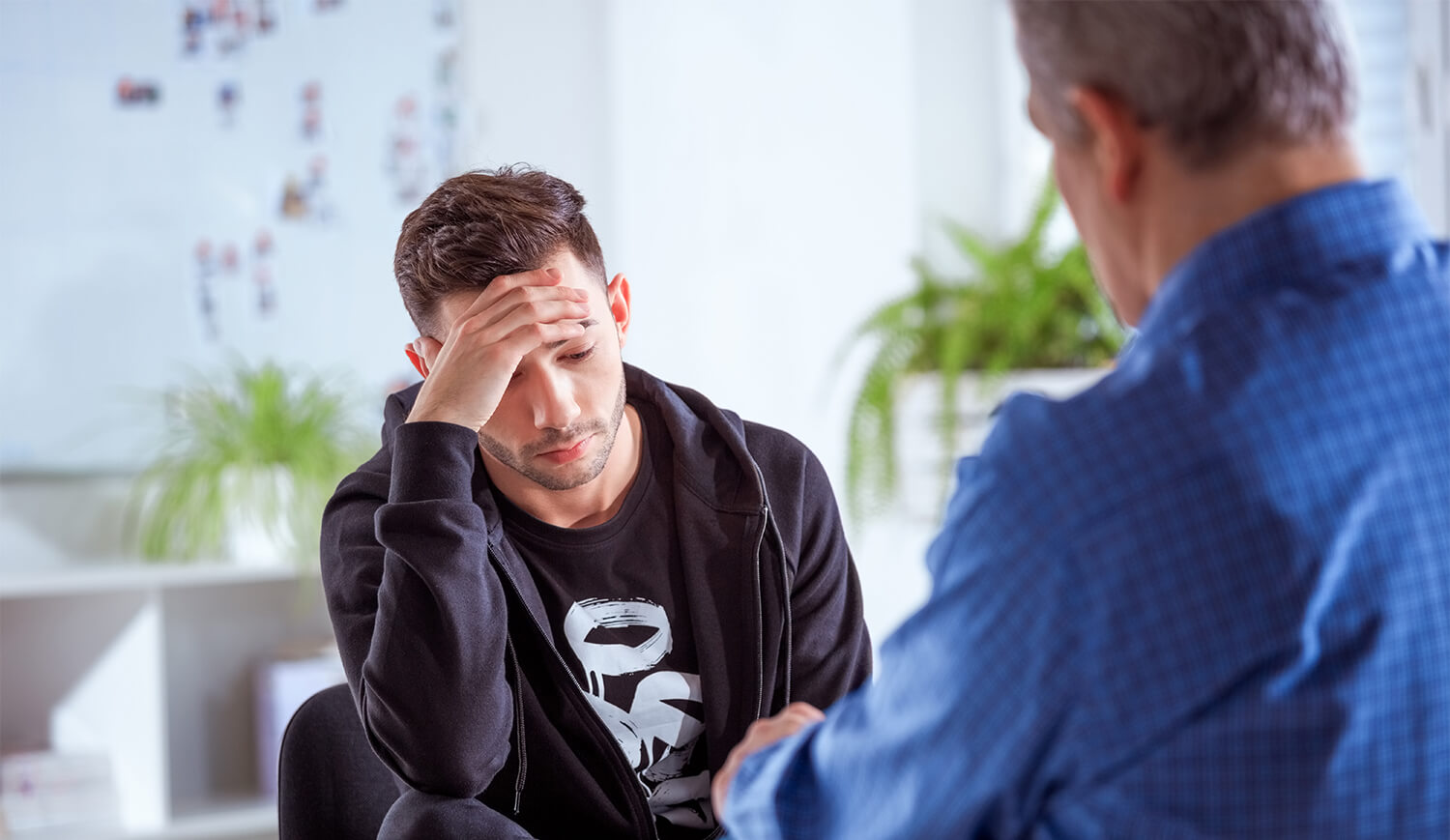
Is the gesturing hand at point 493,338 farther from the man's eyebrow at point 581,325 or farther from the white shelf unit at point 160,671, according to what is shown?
the white shelf unit at point 160,671

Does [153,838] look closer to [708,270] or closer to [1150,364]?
[708,270]

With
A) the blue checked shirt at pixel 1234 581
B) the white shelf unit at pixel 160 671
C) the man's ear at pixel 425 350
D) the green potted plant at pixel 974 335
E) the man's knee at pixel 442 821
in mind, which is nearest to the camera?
the blue checked shirt at pixel 1234 581

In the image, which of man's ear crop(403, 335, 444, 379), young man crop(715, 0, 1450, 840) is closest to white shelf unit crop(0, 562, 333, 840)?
man's ear crop(403, 335, 444, 379)

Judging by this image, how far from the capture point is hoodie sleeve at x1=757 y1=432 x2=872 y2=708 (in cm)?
139

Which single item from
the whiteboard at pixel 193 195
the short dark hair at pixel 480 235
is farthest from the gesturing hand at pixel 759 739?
the whiteboard at pixel 193 195

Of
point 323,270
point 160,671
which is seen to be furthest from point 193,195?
point 160,671

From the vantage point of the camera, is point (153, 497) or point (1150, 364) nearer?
point (1150, 364)

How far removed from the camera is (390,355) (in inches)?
123

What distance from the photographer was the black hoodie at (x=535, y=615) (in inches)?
49.1

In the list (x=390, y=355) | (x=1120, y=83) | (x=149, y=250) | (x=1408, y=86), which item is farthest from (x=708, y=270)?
(x=1120, y=83)

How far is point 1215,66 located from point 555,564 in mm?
867

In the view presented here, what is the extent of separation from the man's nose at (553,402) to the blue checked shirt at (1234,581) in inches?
27.1

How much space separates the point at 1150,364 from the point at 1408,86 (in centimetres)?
252

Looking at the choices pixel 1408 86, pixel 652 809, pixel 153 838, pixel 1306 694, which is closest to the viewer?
pixel 1306 694
